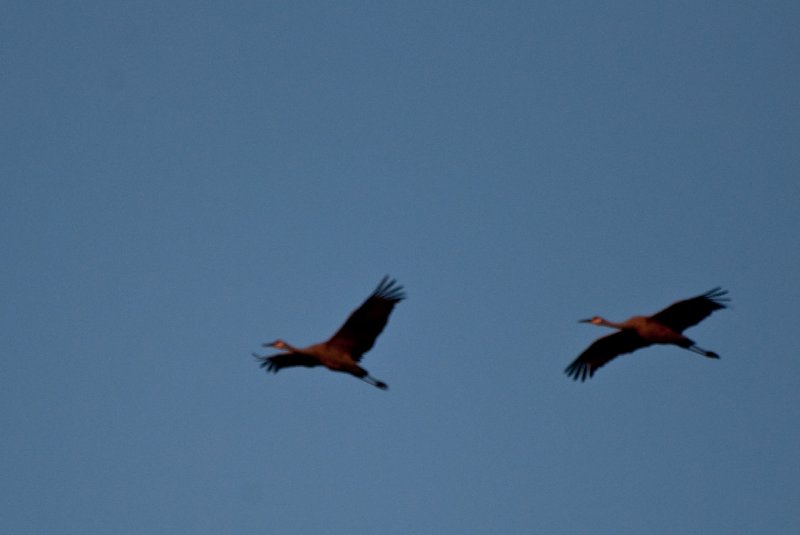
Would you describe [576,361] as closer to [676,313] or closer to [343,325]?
[676,313]

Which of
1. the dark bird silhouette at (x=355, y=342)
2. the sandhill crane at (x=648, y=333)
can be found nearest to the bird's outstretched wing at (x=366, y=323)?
the dark bird silhouette at (x=355, y=342)

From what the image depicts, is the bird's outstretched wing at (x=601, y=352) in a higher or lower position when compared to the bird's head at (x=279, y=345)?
higher

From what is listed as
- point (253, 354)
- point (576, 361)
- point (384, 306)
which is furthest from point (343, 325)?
point (576, 361)

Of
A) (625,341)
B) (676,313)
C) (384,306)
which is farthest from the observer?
(625,341)

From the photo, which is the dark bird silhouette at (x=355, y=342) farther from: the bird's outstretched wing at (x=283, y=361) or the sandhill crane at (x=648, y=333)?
the sandhill crane at (x=648, y=333)

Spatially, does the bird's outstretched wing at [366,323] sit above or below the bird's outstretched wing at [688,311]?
below

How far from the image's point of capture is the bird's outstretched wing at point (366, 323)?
83.6 ft

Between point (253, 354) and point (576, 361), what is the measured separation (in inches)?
309

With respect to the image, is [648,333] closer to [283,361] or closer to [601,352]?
[601,352]

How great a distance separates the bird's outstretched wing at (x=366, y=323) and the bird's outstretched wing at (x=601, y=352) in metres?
6.23

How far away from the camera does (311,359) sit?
27.0 meters

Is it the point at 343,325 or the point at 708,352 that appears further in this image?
the point at 708,352

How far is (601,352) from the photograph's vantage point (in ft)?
98.4

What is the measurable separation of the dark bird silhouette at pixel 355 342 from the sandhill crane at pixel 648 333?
582 centimetres
